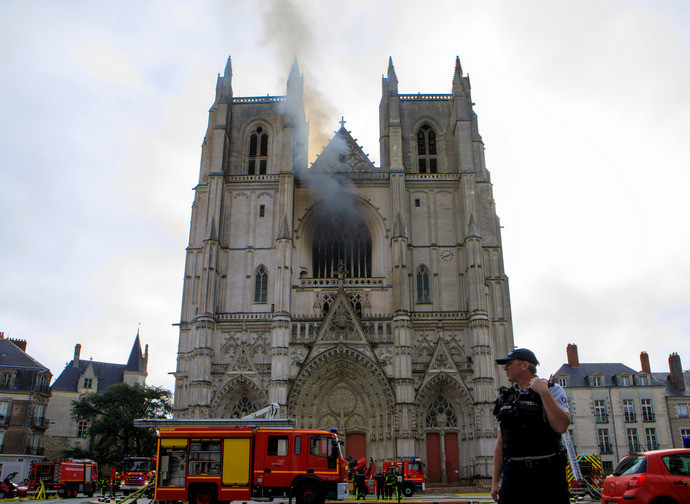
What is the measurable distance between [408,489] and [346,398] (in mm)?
9114

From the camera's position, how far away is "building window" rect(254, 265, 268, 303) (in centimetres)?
3484

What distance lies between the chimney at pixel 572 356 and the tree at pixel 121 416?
30.9 m

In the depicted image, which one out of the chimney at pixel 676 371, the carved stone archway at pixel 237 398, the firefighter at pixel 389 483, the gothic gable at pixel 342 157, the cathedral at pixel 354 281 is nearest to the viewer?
the firefighter at pixel 389 483

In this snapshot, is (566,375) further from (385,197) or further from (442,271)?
(385,197)

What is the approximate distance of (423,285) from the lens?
116ft

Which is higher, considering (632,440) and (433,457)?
(632,440)

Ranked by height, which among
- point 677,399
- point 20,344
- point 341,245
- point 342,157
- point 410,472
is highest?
point 342,157

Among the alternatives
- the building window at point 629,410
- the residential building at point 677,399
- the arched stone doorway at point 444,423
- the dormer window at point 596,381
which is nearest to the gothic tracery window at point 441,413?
the arched stone doorway at point 444,423

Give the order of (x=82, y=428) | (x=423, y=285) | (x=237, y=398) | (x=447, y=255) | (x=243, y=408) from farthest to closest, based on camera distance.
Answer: (x=82, y=428)
(x=447, y=255)
(x=423, y=285)
(x=243, y=408)
(x=237, y=398)

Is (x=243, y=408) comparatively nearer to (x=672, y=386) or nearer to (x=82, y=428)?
(x=82, y=428)

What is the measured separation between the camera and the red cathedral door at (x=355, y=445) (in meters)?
31.4

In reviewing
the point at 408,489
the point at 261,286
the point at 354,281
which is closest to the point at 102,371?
the point at 261,286

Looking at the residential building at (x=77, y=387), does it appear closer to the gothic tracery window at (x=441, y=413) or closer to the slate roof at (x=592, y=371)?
the gothic tracery window at (x=441, y=413)

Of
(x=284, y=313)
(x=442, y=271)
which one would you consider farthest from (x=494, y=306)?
(x=284, y=313)
